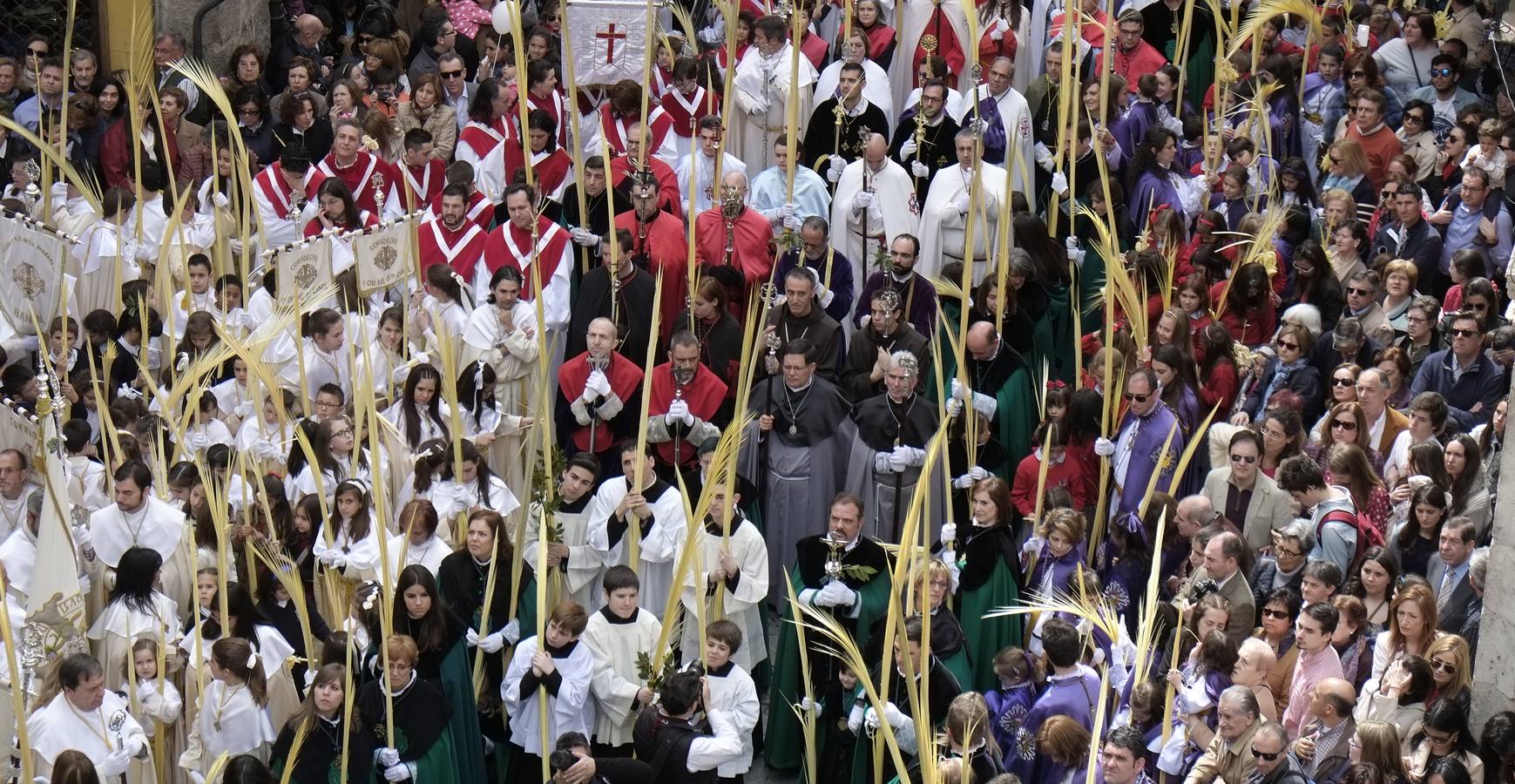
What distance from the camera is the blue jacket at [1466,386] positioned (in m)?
11.8

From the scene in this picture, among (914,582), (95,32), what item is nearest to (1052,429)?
(914,582)

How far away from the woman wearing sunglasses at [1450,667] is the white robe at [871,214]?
5050 millimetres

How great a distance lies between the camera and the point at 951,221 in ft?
47.2

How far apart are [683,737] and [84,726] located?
2301 mm

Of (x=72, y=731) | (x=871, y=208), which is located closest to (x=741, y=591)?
(x=72, y=731)

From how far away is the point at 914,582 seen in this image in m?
10.7

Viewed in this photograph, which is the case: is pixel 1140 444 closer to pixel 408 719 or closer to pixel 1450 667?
pixel 1450 667

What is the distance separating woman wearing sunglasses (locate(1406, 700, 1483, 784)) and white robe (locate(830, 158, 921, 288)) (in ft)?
17.7

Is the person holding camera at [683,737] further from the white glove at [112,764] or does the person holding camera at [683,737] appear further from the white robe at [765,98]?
the white robe at [765,98]

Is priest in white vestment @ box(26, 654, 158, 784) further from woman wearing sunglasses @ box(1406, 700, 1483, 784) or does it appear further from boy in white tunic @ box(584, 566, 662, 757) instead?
woman wearing sunglasses @ box(1406, 700, 1483, 784)

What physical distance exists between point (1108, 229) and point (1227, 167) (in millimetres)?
1170

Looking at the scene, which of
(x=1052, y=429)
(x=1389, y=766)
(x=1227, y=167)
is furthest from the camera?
(x=1227, y=167)

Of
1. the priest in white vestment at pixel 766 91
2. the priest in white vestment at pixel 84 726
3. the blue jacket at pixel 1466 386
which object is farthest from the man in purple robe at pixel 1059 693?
the priest in white vestment at pixel 766 91

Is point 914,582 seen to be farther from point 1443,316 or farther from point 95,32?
point 95,32
